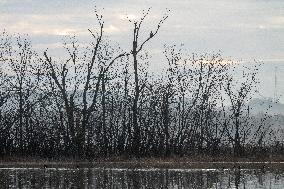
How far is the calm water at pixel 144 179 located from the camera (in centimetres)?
2334

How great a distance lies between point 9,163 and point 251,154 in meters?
16.3

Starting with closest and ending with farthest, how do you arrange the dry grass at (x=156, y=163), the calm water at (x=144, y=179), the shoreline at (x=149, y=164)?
the calm water at (x=144, y=179)
the shoreline at (x=149, y=164)
the dry grass at (x=156, y=163)

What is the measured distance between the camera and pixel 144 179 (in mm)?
26047

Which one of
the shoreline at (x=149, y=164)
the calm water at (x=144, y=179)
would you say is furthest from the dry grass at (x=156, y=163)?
the calm water at (x=144, y=179)

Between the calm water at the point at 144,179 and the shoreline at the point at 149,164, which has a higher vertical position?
the shoreline at the point at 149,164

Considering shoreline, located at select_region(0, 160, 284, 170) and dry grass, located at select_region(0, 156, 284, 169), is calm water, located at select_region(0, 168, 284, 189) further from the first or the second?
dry grass, located at select_region(0, 156, 284, 169)

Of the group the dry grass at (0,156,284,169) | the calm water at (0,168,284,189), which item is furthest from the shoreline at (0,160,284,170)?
the calm water at (0,168,284,189)

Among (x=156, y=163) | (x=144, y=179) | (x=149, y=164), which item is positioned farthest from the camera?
(x=156, y=163)

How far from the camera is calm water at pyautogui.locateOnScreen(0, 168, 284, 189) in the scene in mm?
23344

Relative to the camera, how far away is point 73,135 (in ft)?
153

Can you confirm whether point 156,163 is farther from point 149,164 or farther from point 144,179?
point 144,179

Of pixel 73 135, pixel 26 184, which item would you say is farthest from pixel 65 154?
pixel 26 184

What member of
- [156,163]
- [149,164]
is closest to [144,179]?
[149,164]

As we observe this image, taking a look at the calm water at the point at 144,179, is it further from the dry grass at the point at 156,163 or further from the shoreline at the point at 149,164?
the dry grass at the point at 156,163
